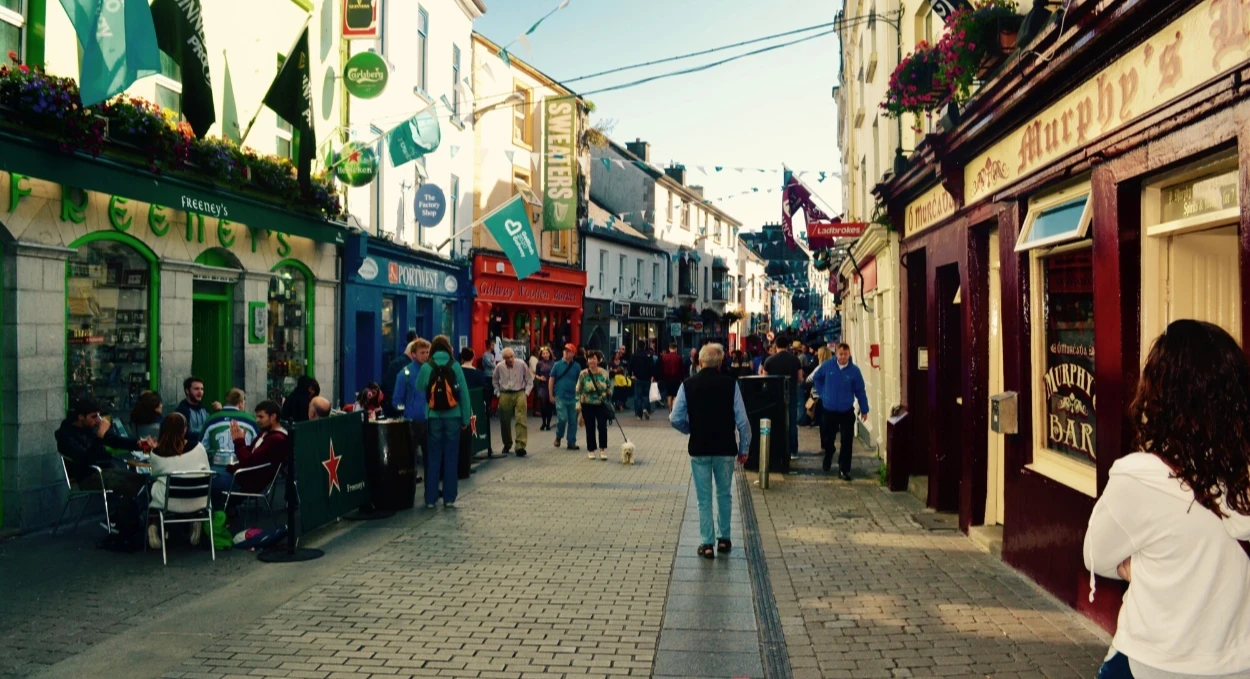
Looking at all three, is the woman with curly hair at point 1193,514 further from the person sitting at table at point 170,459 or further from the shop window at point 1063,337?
the person sitting at table at point 170,459

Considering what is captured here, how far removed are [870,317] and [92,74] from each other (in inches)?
515

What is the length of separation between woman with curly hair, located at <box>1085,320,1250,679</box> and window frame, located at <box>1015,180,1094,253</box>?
3.99 m

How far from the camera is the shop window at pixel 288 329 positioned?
49.3ft

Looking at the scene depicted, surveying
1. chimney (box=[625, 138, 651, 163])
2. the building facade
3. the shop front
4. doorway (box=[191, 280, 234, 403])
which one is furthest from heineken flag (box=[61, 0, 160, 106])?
chimney (box=[625, 138, 651, 163])

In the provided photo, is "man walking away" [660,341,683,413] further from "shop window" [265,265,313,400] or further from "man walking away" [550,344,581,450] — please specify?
"shop window" [265,265,313,400]

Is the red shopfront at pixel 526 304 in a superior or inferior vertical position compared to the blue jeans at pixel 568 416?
superior

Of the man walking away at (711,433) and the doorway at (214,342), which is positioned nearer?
the man walking away at (711,433)

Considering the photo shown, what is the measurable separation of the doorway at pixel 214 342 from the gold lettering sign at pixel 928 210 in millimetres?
9093

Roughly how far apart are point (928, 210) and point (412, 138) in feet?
26.3

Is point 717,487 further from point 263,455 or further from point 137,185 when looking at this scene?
point 137,185

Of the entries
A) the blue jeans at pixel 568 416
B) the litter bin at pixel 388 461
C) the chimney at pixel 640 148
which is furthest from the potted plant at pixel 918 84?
the chimney at pixel 640 148

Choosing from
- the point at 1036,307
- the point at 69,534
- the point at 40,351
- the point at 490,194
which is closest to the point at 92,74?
the point at 40,351

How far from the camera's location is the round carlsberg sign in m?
13.8

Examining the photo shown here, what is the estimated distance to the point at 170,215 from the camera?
1172 centimetres
